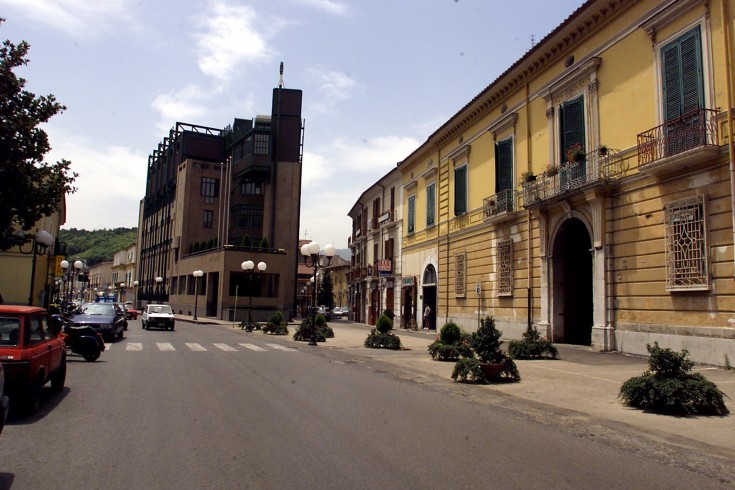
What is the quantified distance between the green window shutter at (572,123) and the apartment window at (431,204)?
12.8 meters

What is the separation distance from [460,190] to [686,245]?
51.0 feet

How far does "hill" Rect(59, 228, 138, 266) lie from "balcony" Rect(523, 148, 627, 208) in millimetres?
123371

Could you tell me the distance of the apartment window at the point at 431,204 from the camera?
3356cm

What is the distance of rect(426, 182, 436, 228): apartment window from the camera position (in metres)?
33.6

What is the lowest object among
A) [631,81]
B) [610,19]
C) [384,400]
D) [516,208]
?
[384,400]

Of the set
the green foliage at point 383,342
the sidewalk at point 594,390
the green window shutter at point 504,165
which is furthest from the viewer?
the green window shutter at point 504,165

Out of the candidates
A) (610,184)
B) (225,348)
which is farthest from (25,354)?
(610,184)

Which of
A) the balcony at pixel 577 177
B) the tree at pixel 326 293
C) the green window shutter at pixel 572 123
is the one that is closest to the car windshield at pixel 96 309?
the balcony at pixel 577 177

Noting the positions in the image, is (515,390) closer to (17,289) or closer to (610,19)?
(610,19)

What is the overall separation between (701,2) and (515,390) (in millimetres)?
11374

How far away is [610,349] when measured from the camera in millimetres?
18031

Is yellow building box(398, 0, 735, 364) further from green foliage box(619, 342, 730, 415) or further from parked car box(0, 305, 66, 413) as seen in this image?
parked car box(0, 305, 66, 413)

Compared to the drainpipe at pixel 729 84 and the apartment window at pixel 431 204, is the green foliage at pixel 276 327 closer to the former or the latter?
the apartment window at pixel 431 204

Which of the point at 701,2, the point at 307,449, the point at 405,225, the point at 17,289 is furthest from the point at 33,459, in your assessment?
the point at 17,289
